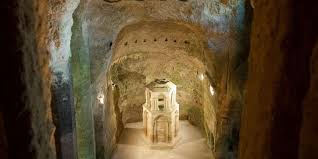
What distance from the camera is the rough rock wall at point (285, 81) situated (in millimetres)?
1357

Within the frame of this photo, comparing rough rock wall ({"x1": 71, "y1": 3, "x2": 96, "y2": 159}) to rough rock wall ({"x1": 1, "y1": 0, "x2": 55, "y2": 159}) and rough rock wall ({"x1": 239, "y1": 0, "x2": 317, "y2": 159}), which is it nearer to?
rough rock wall ({"x1": 1, "y1": 0, "x2": 55, "y2": 159})

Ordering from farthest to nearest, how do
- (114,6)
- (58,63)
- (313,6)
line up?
(114,6) → (58,63) → (313,6)

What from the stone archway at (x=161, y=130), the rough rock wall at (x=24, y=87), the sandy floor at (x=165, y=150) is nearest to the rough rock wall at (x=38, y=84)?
the rough rock wall at (x=24, y=87)

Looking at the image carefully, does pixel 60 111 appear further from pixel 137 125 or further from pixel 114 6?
pixel 137 125

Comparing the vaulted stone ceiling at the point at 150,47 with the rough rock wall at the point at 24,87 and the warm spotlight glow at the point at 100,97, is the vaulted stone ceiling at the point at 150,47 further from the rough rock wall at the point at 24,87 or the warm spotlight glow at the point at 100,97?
the rough rock wall at the point at 24,87

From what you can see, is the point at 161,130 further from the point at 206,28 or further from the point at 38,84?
the point at 38,84

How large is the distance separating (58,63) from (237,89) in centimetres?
420

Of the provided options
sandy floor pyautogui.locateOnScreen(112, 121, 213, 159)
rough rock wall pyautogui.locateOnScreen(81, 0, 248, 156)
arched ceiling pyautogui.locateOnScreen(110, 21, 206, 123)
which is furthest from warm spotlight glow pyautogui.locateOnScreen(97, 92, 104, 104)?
sandy floor pyautogui.locateOnScreen(112, 121, 213, 159)

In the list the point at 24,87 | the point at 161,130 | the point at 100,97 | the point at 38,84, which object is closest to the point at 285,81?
the point at 24,87

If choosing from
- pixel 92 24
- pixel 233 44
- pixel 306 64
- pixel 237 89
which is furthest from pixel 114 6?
pixel 306 64

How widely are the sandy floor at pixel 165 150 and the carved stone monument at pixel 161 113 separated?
324 millimetres

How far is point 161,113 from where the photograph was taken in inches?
435

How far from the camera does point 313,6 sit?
1352 millimetres

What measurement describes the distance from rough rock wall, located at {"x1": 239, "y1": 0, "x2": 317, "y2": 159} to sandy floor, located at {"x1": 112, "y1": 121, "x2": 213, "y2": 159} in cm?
892
